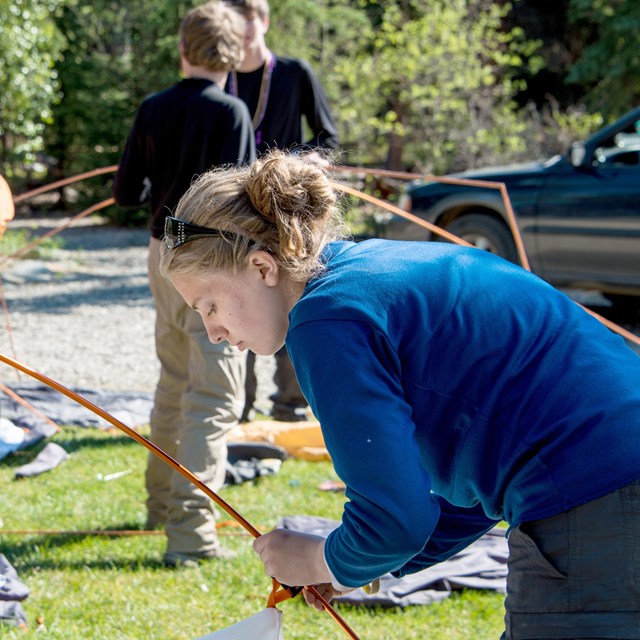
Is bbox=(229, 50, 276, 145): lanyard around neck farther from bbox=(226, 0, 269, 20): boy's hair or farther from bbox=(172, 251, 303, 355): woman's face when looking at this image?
bbox=(172, 251, 303, 355): woman's face

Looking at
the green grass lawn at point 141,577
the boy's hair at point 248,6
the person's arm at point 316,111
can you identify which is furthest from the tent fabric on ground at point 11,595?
the boy's hair at point 248,6

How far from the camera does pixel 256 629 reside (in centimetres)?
199

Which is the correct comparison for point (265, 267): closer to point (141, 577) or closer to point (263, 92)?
point (141, 577)

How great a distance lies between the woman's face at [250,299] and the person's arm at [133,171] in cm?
224

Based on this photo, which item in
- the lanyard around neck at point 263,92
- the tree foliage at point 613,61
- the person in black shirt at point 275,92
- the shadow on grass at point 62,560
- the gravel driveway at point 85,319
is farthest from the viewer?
the tree foliage at point 613,61

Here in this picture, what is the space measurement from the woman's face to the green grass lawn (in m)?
1.72

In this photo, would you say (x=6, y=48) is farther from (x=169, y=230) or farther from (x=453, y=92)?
(x=169, y=230)

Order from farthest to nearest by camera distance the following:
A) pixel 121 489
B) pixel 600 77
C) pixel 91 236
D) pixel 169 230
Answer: pixel 600 77, pixel 91 236, pixel 121 489, pixel 169 230

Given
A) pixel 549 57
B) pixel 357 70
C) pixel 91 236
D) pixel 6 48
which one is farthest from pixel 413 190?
pixel 549 57

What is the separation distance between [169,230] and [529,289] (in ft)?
2.17

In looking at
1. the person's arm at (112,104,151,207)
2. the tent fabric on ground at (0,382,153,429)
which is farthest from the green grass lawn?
the person's arm at (112,104,151,207)

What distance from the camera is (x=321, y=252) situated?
1748mm

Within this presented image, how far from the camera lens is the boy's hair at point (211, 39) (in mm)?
3797

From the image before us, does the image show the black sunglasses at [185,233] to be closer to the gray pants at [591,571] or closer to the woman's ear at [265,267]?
the woman's ear at [265,267]
